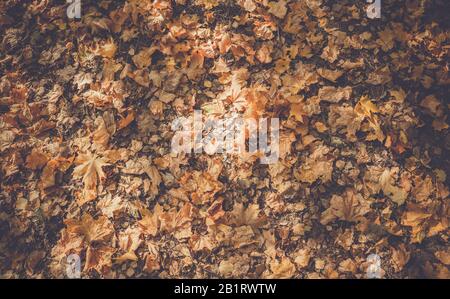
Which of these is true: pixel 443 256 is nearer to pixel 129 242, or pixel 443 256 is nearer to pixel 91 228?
pixel 129 242

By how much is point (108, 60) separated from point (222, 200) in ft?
4.28

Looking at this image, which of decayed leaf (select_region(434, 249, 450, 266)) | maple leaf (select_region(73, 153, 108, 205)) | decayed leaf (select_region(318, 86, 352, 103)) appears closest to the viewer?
decayed leaf (select_region(434, 249, 450, 266))

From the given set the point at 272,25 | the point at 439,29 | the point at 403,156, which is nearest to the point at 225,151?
the point at 272,25

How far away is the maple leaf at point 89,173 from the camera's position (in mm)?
2326

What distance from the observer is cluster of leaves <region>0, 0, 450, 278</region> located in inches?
88.7

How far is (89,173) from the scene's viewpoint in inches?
92.7

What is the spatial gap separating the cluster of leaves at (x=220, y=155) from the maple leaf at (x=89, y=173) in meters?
0.01

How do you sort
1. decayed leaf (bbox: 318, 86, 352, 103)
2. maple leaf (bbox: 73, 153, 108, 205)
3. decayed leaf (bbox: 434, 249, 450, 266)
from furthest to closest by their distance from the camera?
decayed leaf (bbox: 318, 86, 352, 103) → maple leaf (bbox: 73, 153, 108, 205) → decayed leaf (bbox: 434, 249, 450, 266)

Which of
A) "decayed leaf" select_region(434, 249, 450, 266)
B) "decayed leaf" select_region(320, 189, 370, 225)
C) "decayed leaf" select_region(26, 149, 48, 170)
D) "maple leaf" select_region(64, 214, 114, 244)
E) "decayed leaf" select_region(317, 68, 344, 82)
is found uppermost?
"decayed leaf" select_region(317, 68, 344, 82)

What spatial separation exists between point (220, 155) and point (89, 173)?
2.88 ft

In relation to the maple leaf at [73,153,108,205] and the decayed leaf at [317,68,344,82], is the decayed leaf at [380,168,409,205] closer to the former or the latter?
the decayed leaf at [317,68,344,82]

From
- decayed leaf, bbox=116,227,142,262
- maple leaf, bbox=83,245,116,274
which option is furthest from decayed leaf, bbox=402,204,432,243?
maple leaf, bbox=83,245,116,274

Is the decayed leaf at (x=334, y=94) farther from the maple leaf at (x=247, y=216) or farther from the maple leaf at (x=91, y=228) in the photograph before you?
the maple leaf at (x=91, y=228)

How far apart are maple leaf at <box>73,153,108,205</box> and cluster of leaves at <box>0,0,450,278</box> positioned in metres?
0.01
